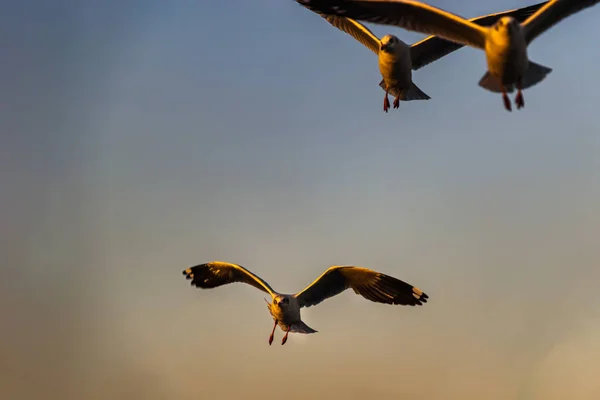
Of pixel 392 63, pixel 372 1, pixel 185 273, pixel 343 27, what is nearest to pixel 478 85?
pixel 372 1

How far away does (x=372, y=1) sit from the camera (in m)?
9.80

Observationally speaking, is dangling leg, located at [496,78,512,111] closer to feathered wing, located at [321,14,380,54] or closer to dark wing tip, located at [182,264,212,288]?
feathered wing, located at [321,14,380,54]

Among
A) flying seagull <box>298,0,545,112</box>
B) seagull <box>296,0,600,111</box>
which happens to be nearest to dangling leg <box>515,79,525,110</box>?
seagull <box>296,0,600,111</box>

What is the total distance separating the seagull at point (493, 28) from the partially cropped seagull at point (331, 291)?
14.8 ft

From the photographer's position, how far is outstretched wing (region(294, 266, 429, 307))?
12.3 m

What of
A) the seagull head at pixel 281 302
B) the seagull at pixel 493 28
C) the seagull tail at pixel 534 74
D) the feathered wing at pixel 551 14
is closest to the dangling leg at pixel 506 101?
the seagull at pixel 493 28

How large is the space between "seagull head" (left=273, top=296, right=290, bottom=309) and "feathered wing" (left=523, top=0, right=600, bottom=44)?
624cm

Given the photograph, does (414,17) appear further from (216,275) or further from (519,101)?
(216,275)

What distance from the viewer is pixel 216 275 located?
552 inches

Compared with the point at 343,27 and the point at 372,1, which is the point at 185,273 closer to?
the point at 343,27

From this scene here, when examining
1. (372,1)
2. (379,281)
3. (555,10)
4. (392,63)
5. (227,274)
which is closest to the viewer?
(555,10)

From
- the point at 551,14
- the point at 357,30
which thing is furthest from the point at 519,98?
the point at 357,30

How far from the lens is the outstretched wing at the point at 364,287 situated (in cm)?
1234

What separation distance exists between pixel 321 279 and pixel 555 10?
19.8 ft
